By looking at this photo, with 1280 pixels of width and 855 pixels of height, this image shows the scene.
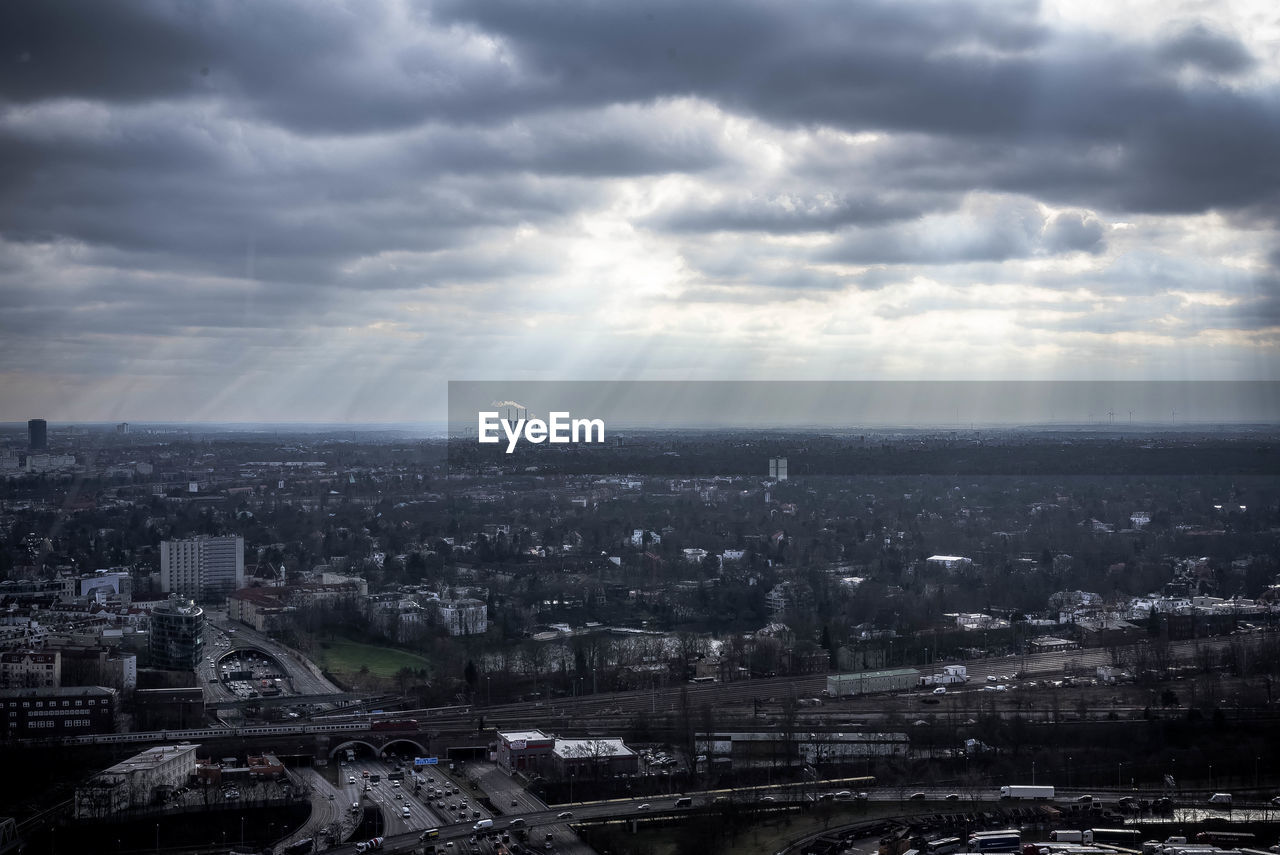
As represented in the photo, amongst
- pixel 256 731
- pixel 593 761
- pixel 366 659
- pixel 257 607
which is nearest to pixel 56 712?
pixel 256 731

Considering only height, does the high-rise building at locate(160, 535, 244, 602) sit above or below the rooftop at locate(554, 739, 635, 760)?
above

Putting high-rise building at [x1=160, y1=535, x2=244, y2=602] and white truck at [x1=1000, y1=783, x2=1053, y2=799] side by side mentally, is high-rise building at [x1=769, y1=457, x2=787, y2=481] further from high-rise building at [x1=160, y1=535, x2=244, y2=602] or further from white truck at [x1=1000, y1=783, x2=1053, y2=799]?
white truck at [x1=1000, y1=783, x2=1053, y2=799]

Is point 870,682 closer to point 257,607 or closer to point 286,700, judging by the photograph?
point 286,700

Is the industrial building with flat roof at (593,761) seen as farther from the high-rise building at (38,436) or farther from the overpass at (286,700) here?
the high-rise building at (38,436)

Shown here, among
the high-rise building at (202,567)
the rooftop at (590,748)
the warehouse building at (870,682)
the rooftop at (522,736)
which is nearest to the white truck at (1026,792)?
the rooftop at (590,748)

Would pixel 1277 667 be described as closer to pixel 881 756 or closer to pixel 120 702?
pixel 881 756

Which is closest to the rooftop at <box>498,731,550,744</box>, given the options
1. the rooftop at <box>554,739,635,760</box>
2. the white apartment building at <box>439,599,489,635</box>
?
the rooftop at <box>554,739,635,760</box>
